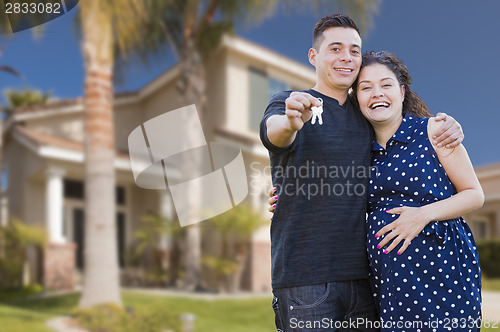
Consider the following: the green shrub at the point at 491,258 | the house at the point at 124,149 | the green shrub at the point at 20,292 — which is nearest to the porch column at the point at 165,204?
the house at the point at 124,149

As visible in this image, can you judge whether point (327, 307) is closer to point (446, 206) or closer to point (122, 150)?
point (446, 206)

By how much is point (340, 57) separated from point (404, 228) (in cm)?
69

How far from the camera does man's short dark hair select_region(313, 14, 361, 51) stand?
7.06ft

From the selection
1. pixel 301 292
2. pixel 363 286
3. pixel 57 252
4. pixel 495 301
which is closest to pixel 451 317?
pixel 363 286

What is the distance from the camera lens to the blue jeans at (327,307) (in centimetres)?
197

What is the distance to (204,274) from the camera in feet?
44.7

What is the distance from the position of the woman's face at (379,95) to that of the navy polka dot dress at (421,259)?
4.8 inches

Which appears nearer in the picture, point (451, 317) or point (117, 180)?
point (451, 317)

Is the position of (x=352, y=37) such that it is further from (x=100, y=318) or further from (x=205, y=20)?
(x=205, y=20)

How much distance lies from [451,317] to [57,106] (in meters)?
14.4

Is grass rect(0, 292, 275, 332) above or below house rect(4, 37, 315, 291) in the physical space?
below

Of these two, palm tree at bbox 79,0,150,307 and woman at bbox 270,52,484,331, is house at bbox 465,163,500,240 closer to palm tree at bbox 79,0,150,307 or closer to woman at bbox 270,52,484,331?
palm tree at bbox 79,0,150,307

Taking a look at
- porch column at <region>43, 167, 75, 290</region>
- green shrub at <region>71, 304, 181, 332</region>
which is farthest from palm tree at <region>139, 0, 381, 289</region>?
green shrub at <region>71, 304, 181, 332</region>

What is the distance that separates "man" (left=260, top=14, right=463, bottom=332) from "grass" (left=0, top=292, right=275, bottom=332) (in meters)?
6.26
